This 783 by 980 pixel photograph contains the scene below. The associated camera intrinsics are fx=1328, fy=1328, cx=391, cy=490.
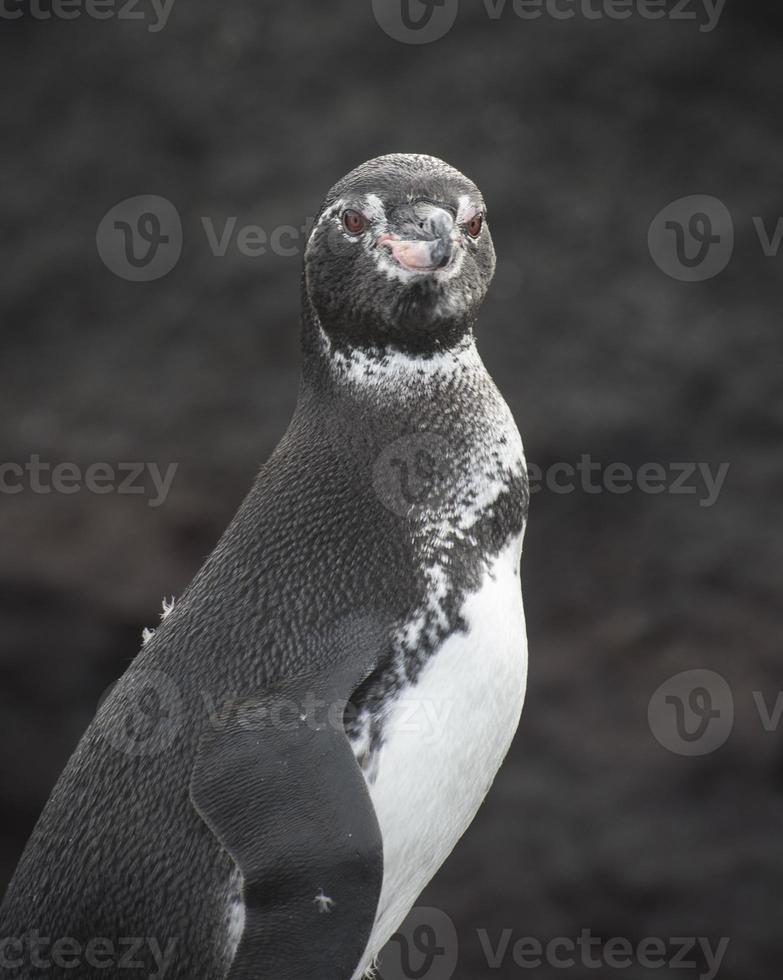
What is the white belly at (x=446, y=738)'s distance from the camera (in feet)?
7.14

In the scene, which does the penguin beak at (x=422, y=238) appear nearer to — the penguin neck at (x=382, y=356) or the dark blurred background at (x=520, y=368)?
the penguin neck at (x=382, y=356)

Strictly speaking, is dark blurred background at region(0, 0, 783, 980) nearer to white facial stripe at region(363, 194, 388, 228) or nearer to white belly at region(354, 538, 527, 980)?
white belly at region(354, 538, 527, 980)

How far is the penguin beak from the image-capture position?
2.13 meters

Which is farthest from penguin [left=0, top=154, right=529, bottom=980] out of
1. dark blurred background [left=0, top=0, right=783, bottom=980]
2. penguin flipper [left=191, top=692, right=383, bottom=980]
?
dark blurred background [left=0, top=0, right=783, bottom=980]

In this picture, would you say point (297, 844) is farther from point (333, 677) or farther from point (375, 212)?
point (375, 212)

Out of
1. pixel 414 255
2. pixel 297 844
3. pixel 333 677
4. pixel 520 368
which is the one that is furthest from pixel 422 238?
pixel 520 368

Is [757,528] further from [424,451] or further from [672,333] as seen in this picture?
[424,451]

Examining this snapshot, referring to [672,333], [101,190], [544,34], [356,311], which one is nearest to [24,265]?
[101,190]

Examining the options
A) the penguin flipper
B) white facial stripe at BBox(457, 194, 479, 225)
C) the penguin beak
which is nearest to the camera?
the penguin flipper

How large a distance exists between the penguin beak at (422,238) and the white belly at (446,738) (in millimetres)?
532

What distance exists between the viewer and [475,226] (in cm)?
228

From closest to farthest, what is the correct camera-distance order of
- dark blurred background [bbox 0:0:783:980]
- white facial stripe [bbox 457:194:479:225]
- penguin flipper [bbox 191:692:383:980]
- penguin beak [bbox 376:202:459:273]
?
penguin flipper [bbox 191:692:383:980]
penguin beak [bbox 376:202:459:273]
white facial stripe [bbox 457:194:479:225]
dark blurred background [bbox 0:0:783:980]

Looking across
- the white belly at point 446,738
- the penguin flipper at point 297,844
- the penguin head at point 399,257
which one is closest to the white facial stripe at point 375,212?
the penguin head at point 399,257

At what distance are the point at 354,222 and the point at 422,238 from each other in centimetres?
14
